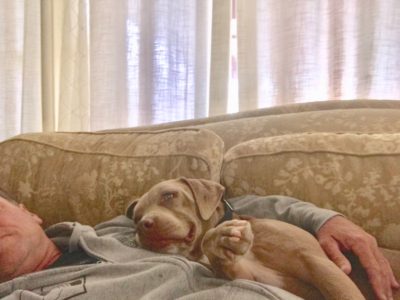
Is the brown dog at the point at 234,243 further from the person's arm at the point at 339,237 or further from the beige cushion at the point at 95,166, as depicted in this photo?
the beige cushion at the point at 95,166

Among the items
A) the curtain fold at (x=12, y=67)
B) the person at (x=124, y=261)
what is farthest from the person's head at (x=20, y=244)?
the curtain fold at (x=12, y=67)

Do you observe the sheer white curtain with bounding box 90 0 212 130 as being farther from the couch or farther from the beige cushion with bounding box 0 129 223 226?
the beige cushion with bounding box 0 129 223 226

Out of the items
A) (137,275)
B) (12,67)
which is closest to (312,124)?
(137,275)

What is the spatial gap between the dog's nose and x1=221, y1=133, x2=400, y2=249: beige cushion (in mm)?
341

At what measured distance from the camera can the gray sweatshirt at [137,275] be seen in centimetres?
86

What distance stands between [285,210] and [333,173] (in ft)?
0.61

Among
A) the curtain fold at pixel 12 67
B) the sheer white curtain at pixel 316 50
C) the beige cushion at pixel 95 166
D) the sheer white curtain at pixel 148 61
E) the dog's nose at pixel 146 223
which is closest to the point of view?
the dog's nose at pixel 146 223

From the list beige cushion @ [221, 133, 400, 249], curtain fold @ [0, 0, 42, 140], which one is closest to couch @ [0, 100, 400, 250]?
beige cushion @ [221, 133, 400, 249]

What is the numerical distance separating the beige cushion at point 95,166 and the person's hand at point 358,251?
15.1 inches

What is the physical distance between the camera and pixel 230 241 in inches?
33.5

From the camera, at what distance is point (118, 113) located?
205cm

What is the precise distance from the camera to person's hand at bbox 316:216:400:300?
921mm

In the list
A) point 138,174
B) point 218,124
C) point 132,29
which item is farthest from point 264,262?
point 132,29

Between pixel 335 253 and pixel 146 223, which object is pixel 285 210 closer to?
pixel 335 253
